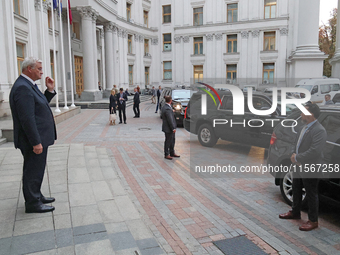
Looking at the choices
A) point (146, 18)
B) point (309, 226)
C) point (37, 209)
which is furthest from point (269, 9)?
point (37, 209)

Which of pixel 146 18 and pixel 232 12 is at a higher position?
pixel 232 12

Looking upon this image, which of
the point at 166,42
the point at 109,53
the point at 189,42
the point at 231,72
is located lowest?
the point at 231,72

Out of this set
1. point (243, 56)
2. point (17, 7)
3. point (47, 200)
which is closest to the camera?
point (47, 200)

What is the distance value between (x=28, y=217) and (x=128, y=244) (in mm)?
1611

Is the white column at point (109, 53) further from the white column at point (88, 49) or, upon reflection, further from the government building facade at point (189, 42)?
the white column at point (88, 49)

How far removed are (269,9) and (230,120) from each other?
117 ft

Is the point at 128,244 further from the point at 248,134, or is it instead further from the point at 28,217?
the point at 248,134

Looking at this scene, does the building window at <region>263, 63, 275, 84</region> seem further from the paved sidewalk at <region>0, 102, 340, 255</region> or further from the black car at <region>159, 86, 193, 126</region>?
the paved sidewalk at <region>0, 102, 340, 255</region>

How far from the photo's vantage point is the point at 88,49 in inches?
1080

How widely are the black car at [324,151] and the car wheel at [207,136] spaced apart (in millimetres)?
4706

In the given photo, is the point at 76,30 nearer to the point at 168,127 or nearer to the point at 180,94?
the point at 180,94

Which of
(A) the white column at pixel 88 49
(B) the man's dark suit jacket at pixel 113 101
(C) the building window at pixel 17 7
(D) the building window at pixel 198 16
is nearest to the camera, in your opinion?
(B) the man's dark suit jacket at pixel 113 101

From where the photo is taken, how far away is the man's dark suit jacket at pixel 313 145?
448 centimetres

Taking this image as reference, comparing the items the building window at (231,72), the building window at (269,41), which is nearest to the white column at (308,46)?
the building window at (269,41)
